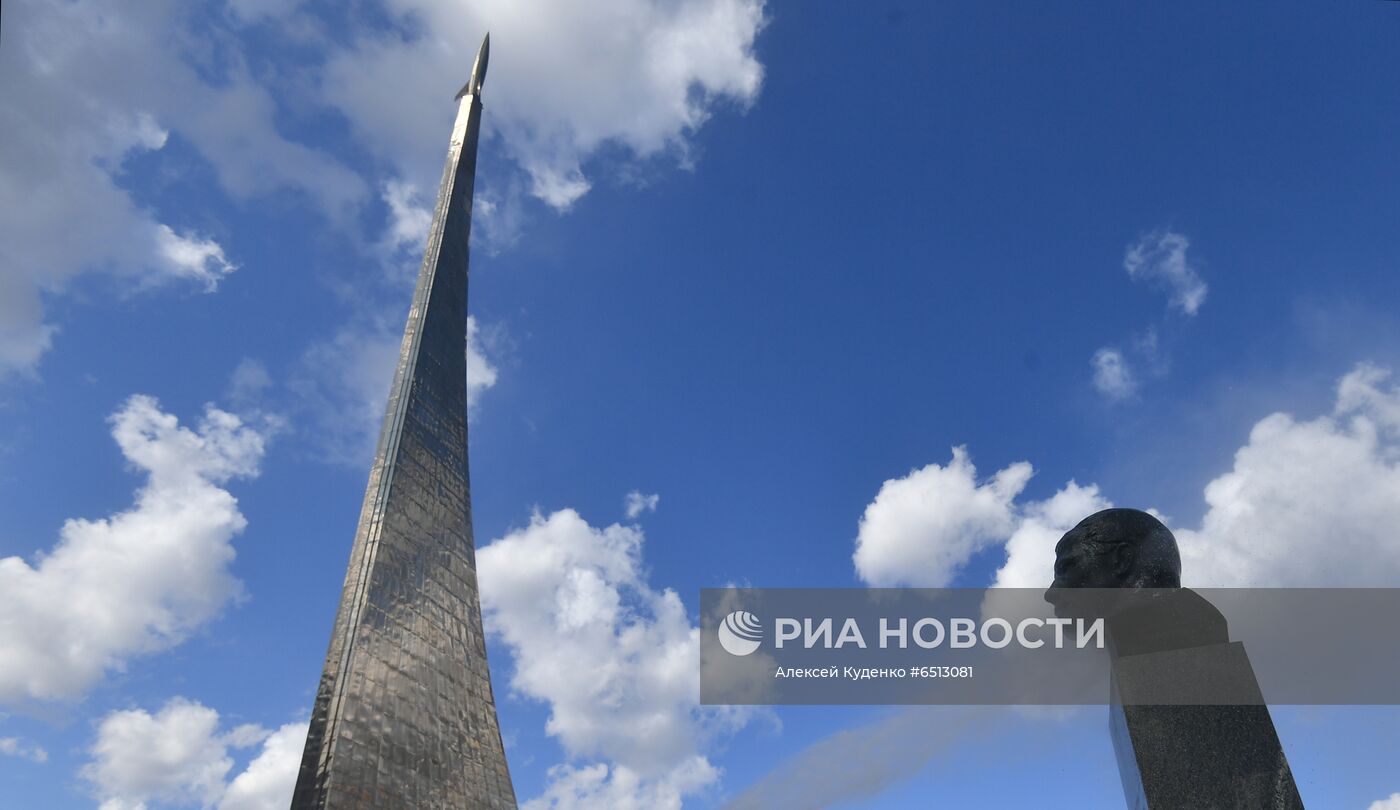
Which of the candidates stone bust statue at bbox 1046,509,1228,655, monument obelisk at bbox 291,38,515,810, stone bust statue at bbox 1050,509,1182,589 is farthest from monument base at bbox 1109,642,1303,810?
monument obelisk at bbox 291,38,515,810

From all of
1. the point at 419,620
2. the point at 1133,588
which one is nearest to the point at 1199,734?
the point at 1133,588

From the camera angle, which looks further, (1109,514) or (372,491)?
(372,491)

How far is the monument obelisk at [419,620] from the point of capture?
35.5 ft

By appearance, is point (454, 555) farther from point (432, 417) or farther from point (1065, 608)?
point (1065, 608)

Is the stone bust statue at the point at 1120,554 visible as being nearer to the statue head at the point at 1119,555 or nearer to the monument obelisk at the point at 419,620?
the statue head at the point at 1119,555

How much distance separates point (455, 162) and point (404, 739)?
12221mm

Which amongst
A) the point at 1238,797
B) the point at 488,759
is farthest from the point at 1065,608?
the point at 488,759

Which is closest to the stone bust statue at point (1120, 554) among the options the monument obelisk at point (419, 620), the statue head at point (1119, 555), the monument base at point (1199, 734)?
the statue head at point (1119, 555)

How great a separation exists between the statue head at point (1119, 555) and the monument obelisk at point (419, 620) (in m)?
9.32

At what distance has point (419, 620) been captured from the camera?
13016mm

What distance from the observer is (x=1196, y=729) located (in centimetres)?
404

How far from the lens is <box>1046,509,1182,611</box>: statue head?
4344mm

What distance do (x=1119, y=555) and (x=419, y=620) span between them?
11.2m

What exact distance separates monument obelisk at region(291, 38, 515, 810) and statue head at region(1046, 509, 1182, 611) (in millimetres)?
9325
